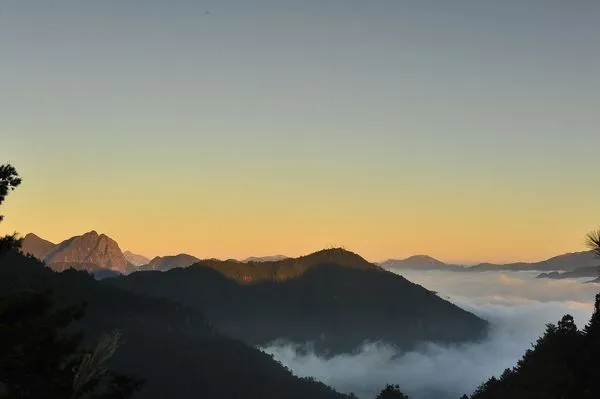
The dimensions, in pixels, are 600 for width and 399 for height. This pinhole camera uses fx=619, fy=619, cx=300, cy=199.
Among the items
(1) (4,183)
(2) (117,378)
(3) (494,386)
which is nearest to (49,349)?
(2) (117,378)

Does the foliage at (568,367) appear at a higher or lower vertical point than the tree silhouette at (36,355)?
lower

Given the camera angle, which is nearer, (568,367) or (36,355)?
(36,355)

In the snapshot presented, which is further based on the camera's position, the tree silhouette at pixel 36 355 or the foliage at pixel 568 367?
the foliage at pixel 568 367

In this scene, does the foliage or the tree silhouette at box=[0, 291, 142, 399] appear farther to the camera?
the foliage

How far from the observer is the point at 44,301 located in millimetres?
19484

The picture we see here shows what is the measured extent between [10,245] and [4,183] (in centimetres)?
207

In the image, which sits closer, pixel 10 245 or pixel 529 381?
pixel 10 245

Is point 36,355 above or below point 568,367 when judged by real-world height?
above

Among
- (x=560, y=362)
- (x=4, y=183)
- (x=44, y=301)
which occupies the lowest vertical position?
(x=560, y=362)

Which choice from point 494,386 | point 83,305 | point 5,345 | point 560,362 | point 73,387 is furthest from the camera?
point 494,386

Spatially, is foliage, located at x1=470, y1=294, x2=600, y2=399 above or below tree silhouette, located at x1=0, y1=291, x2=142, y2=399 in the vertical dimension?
below

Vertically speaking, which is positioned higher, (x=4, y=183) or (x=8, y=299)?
(x=4, y=183)

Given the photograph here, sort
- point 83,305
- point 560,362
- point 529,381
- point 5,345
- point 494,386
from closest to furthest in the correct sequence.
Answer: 1. point 5,345
2. point 83,305
3. point 560,362
4. point 529,381
5. point 494,386

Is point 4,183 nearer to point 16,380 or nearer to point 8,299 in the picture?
point 8,299
